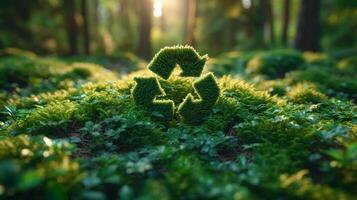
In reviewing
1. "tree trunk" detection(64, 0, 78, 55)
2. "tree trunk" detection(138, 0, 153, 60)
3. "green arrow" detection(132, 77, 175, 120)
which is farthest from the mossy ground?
"tree trunk" detection(64, 0, 78, 55)

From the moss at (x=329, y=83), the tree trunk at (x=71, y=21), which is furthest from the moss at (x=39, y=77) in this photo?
the tree trunk at (x=71, y=21)

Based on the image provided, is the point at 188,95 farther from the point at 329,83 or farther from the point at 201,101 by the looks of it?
the point at 329,83

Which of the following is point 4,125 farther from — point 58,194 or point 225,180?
point 225,180

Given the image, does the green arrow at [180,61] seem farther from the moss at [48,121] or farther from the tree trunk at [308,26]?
the tree trunk at [308,26]

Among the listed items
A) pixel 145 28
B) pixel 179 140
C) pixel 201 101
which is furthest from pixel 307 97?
pixel 145 28

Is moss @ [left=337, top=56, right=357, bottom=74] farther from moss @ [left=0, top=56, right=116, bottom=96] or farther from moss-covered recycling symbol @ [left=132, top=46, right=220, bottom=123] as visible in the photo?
moss-covered recycling symbol @ [left=132, top=46, right=220, bottom=123]
